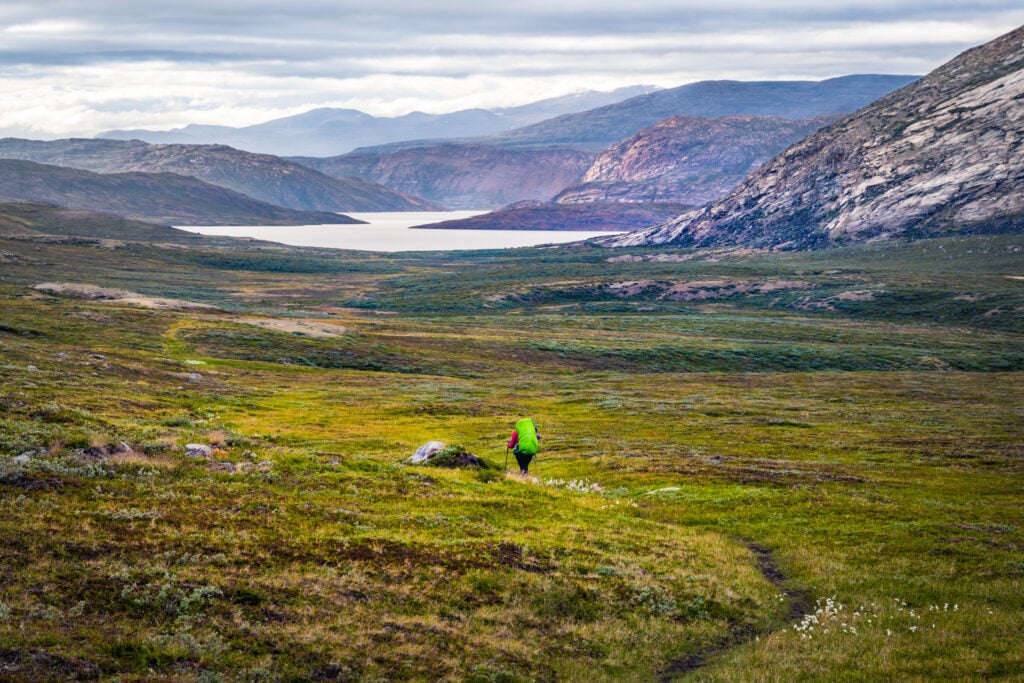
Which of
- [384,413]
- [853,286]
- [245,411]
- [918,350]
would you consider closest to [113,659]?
[245,411]

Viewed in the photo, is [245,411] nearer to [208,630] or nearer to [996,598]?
[208,630]

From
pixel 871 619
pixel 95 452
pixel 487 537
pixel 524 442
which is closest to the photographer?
pixel 871 619

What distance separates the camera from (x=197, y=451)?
32.1m

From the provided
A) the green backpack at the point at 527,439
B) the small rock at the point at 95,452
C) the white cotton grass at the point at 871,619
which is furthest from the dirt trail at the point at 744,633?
the small rock at the point at 95,452

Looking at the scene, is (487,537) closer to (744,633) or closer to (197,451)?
(744,633)

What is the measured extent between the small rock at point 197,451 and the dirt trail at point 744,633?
789 inches

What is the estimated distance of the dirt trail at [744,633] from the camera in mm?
19780

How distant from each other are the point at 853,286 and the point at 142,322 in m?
146

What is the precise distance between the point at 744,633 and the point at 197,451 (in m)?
21.4

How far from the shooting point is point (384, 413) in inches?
2525

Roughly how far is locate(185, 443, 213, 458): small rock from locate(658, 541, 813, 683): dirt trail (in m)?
20.0

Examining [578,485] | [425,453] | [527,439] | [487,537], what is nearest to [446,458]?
[425,453]

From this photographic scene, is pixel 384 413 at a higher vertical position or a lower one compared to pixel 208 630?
lower

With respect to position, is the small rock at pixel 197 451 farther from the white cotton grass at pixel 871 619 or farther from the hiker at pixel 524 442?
the white cotton grass at pixel 871 619
